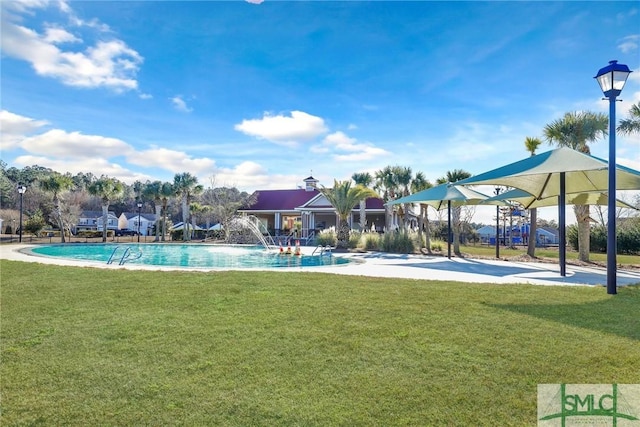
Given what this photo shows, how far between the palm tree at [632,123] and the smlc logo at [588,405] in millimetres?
16252

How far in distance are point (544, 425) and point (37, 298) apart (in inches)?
304

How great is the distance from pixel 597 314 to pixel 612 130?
14.5 ft

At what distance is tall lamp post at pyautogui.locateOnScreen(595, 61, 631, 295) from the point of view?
7812 mm

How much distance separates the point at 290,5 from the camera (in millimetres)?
10680

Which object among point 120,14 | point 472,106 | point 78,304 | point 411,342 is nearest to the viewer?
A: point 411,342

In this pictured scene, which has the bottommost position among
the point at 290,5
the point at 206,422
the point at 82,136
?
the point at 206,422

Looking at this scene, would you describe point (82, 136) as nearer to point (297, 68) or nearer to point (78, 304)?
point (297, 68)

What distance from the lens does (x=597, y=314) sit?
232 inches

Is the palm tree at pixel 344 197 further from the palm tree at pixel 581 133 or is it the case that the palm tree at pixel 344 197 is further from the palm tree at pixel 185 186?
the palm tree at pixel 185 186

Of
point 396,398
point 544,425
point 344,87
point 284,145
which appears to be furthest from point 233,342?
point 284,145

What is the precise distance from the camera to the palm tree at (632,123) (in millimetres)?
15344

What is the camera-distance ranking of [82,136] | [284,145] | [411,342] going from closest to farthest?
[411,342] → [82,136] → [284,145]

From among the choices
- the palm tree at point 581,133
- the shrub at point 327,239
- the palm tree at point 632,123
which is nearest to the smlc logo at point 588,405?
the palm tree at point 581,133

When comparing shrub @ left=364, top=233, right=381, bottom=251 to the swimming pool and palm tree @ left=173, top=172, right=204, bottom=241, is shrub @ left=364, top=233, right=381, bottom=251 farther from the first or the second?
palm tree @ left=173, top=172, right=204, bottom=241
